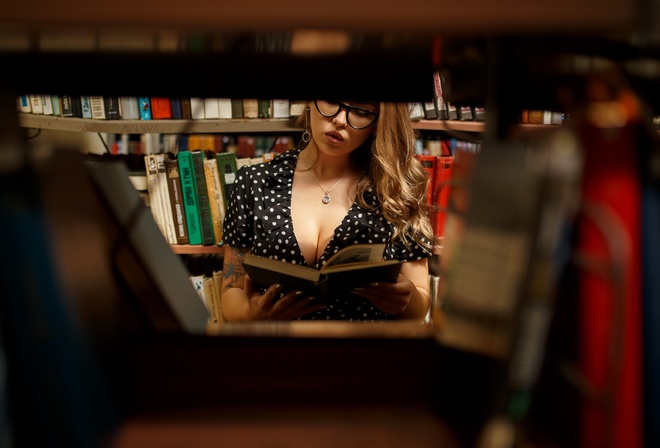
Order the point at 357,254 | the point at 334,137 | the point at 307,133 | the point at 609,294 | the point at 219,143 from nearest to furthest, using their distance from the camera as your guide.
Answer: the point at 609,294 → the point at 357,254 → the point at 334,137 → the point at 307,133 → the point at 219,143

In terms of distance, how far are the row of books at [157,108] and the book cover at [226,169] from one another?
158 mm

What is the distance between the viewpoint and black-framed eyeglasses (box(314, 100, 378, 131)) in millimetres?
1448

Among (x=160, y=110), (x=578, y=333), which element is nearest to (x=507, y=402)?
(x=578, y=333)

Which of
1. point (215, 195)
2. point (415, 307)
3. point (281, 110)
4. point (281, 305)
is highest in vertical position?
point (281, 110)

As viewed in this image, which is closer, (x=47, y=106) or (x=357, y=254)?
(x=357, y=254)

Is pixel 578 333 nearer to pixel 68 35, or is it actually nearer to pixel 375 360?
pixel 375 360

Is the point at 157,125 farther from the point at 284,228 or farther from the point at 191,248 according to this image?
the point at 284,228

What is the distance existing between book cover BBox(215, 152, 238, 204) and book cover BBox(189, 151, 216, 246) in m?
0.06

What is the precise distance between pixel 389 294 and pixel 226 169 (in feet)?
2.73

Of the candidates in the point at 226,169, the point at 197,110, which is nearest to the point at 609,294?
the point at 226,169

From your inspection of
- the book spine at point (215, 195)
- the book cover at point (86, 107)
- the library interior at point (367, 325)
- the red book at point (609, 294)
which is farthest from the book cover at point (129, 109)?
the red book at point (609, 294)

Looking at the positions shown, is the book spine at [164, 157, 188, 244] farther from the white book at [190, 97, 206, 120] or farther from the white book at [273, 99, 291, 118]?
the white book at [273, 99, 291, 118]

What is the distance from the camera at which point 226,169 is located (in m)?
1.84

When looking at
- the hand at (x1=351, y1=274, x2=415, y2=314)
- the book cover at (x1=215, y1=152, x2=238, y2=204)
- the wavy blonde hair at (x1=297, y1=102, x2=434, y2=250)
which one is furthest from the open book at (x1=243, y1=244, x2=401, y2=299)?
the book cover at (x1=215, y1=152, x2=238, y2=204)
